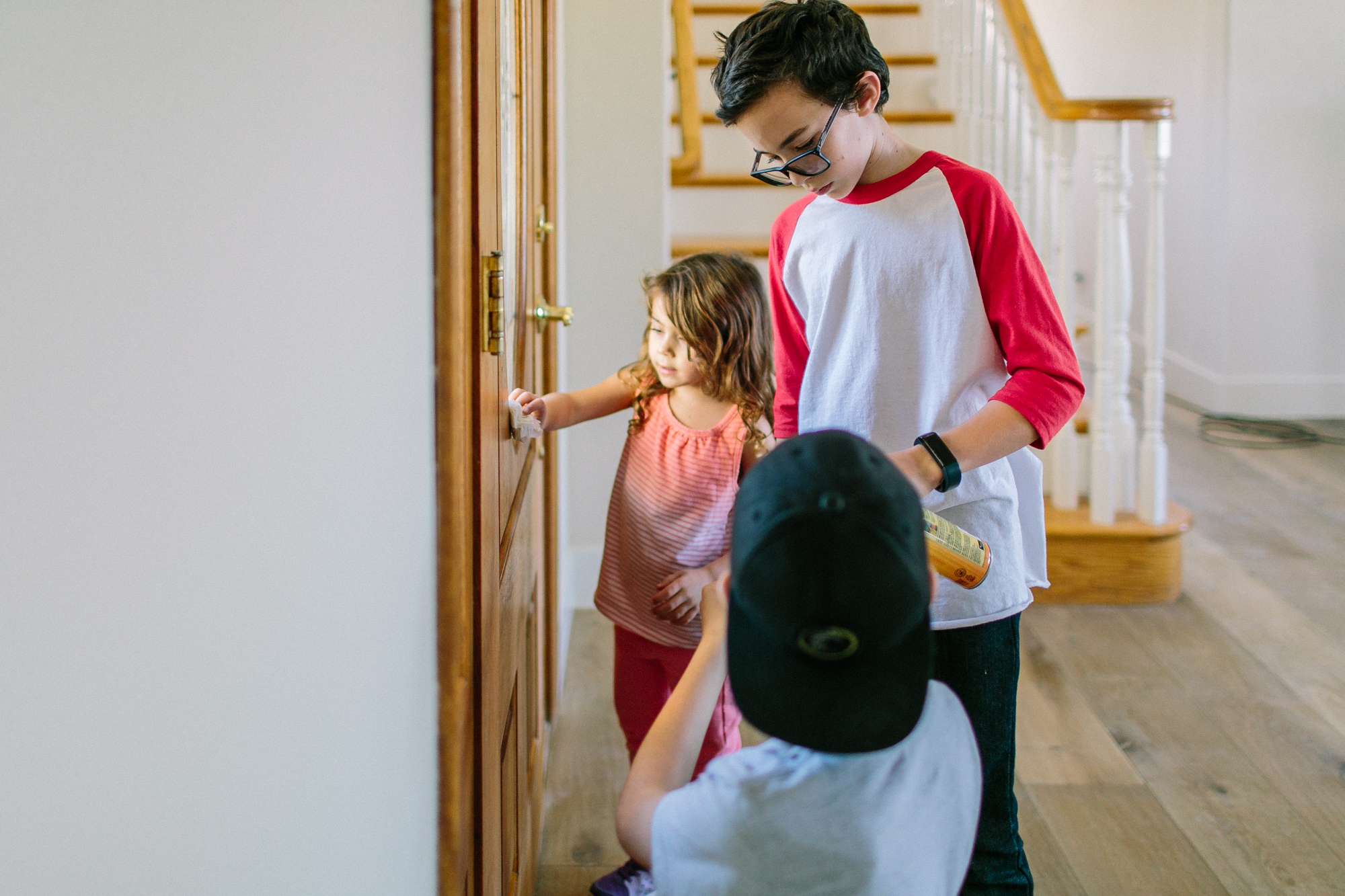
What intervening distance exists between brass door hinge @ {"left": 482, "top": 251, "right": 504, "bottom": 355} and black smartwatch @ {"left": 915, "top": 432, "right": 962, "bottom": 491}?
419 mm

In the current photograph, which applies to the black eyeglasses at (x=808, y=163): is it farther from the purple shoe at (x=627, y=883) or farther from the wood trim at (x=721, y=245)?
the wood trim at (x=721, y=245)

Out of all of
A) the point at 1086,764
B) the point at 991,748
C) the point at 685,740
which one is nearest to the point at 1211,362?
the point at 1086,764

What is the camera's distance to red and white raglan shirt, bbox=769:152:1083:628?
3.77 ft

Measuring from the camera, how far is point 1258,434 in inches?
181

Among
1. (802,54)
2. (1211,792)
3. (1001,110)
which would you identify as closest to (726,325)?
(802,54)

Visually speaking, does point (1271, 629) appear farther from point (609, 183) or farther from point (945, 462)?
point (945, 462)

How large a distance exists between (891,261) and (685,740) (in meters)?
0.57

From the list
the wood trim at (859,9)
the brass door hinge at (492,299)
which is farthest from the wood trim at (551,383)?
the wood trim at (859,9)

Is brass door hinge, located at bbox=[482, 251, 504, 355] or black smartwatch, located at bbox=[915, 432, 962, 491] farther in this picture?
black smartwatch, located at bbox=[915, 432, 962, 491]

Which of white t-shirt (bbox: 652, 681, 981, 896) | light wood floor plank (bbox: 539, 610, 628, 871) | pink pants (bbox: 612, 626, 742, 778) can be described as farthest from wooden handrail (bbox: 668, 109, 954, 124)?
white t-shirt (bbox: 652, 681, 981, 896)

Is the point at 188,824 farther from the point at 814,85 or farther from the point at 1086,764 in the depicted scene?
the point at 1086,764

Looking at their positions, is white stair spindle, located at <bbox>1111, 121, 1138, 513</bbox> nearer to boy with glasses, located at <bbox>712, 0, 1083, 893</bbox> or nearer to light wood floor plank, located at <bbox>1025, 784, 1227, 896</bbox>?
light wood floor plank, located at <bbox>1025, 784, 1227, 896</bbox>

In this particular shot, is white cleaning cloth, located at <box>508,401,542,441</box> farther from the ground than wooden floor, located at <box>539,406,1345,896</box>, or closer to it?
farther from the ground

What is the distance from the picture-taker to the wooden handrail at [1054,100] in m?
2.84
